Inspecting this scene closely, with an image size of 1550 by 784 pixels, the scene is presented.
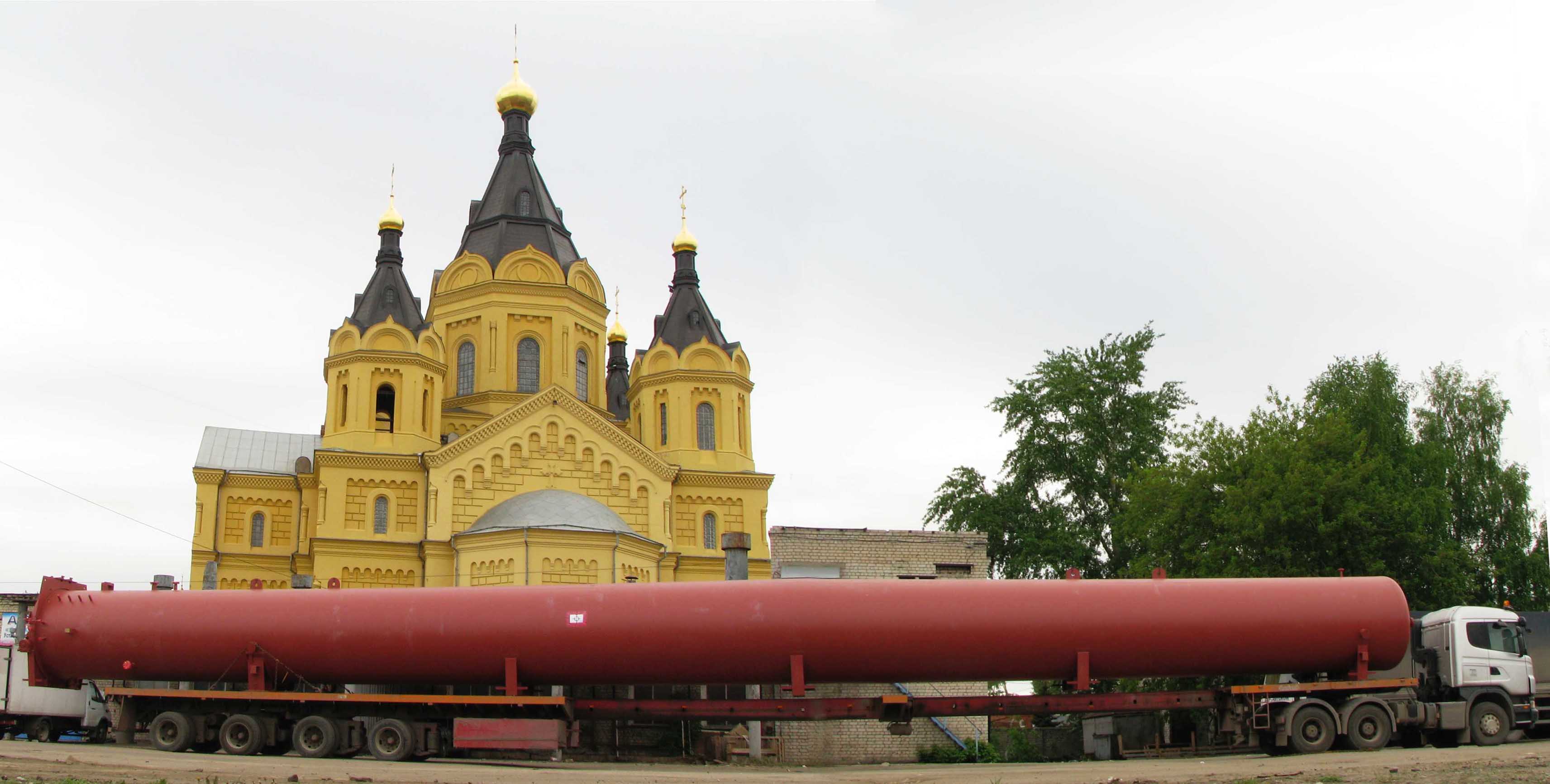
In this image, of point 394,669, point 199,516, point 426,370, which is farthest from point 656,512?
point 394,669

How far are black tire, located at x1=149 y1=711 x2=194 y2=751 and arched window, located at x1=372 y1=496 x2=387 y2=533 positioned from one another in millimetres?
19381

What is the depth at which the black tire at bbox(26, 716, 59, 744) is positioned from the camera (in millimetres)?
23672

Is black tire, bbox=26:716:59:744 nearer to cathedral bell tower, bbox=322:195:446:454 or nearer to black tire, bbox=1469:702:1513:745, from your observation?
cathedral bell tower, bbox=322:195:446:454

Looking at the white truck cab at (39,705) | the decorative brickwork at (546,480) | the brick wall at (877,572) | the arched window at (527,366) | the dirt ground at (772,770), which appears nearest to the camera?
the dirt ground at (772,770)

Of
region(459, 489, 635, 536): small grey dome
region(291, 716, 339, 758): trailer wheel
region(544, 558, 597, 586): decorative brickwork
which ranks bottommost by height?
region(291, 716, 339, 758): trailer wheel

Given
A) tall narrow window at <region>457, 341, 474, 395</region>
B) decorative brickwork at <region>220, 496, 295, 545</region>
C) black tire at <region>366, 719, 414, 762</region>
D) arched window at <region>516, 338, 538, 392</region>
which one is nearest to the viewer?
black tire at <region>366, 719, 414, 762</region>

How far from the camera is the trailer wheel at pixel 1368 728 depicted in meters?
20.7

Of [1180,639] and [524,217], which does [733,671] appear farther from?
[524,217]

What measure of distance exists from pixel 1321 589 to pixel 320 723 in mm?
15112

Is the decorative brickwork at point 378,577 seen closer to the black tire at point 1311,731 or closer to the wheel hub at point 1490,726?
the black tire at point 1311,731

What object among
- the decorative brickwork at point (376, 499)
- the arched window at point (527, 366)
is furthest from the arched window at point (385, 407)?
the arched window at point (527, 366)

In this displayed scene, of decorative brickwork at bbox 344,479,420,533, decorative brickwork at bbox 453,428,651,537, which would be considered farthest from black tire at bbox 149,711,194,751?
decorative brickwork at bbox 344,479,420,533

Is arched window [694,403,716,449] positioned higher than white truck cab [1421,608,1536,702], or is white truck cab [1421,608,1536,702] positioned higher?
arched window [694,403,716,449]

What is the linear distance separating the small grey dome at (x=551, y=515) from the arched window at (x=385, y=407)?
453 cm
